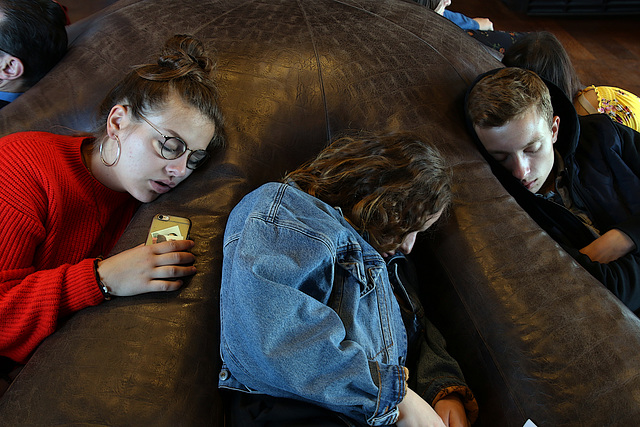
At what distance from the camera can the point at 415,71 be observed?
1.55 metres

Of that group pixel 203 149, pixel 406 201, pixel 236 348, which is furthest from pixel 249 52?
pixel 236 348

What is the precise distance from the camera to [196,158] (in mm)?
1223

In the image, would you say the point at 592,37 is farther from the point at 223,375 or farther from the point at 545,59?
the point at 223,375

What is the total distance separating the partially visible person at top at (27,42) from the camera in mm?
1511

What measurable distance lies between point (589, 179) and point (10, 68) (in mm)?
2133

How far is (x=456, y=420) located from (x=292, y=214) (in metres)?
0.63

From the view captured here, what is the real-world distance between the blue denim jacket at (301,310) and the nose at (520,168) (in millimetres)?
711

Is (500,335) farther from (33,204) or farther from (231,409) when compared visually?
(33,204)

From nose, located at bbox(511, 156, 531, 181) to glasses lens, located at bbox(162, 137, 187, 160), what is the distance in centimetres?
103

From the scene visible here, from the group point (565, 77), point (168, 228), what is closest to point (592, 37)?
point (565, 77)

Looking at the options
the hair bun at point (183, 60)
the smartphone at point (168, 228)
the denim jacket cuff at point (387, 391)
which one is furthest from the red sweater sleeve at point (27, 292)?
the denim jacket cuff at point (387, 391)

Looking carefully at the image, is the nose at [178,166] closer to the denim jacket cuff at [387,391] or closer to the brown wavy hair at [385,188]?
the brown wavy hair at [385,188]

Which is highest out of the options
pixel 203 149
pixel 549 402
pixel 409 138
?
pixel 409 138

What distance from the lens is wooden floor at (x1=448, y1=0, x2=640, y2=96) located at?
347cm
